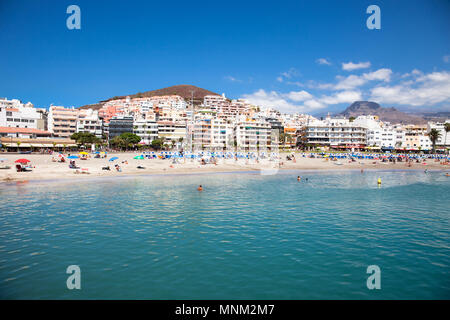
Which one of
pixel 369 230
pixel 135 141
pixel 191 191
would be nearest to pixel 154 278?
pixel 369 230

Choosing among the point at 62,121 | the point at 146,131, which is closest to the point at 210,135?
the point at 146,131

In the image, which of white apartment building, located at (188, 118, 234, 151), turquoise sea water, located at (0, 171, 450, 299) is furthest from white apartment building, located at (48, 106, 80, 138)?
turquoise sea water, located at (0, 171, 450, 299)

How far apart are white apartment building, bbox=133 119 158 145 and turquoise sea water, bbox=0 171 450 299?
94.9 m

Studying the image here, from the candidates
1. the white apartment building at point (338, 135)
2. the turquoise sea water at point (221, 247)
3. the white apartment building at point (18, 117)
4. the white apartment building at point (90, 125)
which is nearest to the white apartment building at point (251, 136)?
the white apartment building at point (338, 135)

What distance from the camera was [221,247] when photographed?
15141 mm

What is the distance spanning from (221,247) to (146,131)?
11319 cm

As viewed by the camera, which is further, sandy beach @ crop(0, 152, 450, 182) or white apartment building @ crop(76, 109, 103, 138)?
white apartment building @ crop(76, 109, 103, 138)

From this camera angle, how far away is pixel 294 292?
10.8m

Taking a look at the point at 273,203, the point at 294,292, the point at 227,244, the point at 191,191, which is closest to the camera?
the point at 294,292

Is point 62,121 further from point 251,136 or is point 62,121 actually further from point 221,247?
point 221,247

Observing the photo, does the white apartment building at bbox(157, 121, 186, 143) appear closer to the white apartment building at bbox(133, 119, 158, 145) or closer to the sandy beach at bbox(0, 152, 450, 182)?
the white apartment building at bbox(133, 119, 158, 145)

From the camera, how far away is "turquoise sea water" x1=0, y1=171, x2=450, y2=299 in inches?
434
